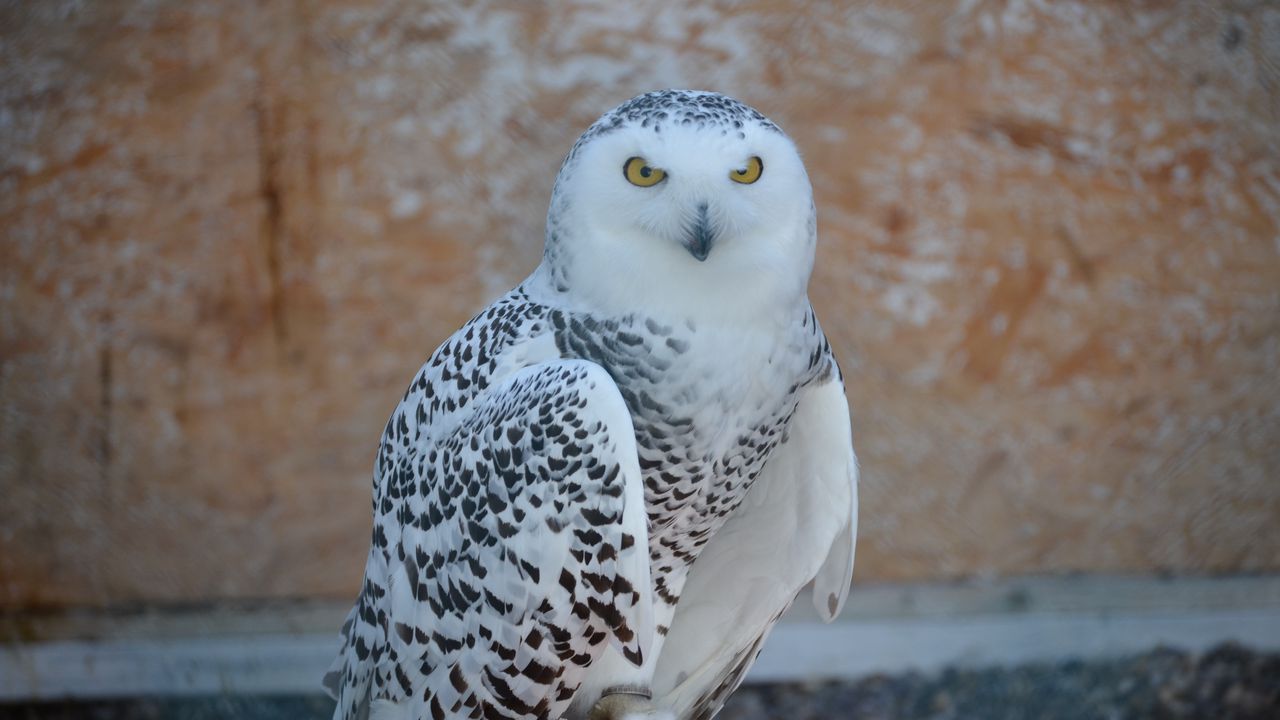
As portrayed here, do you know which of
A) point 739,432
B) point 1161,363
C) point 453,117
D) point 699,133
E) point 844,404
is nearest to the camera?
point 699,133

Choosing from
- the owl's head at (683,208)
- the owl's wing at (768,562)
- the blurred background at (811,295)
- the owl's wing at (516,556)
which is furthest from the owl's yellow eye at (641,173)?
the blurred background at (811,295)

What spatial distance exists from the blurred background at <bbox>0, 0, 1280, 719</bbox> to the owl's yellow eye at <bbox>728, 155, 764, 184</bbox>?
122cm

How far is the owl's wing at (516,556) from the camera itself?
4.36 feet

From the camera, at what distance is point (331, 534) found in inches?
106

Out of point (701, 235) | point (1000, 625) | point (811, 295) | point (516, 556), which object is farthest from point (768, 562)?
point (1000, 625)

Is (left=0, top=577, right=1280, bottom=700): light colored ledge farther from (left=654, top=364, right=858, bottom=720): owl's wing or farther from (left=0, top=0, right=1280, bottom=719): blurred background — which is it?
(left=654, top=364, right=858, bottom=720): owl's wing

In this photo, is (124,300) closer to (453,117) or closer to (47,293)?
(47,293)

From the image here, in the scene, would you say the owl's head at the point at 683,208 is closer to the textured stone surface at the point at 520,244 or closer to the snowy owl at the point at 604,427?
the snowy owl at the point at 604,427

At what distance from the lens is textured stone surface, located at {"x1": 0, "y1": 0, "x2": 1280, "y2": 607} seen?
250 centimetres

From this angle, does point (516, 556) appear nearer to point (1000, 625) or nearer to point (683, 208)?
point (683, 208)

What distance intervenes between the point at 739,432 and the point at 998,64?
1505 mm

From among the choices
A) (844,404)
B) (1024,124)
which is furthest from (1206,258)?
(844,404)

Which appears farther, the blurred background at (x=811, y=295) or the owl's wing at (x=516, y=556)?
the blurred background at (x=811, y=295)

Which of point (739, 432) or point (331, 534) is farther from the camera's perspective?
point (331, 534)
